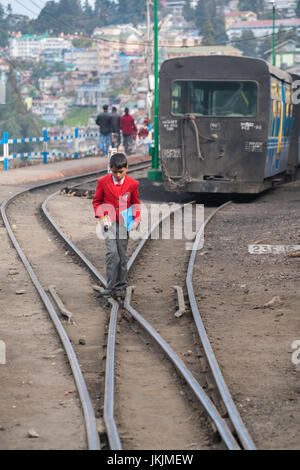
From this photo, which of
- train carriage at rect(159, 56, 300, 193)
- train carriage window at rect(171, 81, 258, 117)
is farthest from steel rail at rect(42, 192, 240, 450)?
train carriage window at rect(171, 81, 258, 117)

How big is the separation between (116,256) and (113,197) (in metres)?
0.69

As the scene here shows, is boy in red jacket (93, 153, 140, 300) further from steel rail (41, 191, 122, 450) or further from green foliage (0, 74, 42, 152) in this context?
green foliage (0, 74, 42, 152)

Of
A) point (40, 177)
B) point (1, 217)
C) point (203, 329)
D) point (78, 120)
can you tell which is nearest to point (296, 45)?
point (78, 120)

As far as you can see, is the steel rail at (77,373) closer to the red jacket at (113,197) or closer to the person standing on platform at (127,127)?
the red jacket at (113,197)

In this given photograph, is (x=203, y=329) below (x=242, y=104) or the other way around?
below

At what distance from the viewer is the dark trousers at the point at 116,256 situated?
9.77 metres

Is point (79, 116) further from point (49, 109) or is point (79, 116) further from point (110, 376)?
point (110, 376)

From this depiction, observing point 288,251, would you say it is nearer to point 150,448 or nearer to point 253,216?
point 253,216

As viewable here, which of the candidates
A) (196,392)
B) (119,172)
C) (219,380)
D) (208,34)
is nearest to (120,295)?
(119,172)

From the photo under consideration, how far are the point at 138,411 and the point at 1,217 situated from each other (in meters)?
11.1

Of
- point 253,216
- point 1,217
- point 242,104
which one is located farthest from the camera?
point 242,104

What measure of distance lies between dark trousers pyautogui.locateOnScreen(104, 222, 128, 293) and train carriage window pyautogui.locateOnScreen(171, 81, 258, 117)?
1005cm

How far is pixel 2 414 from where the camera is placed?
628cm

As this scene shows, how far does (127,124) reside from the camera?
109 feet
